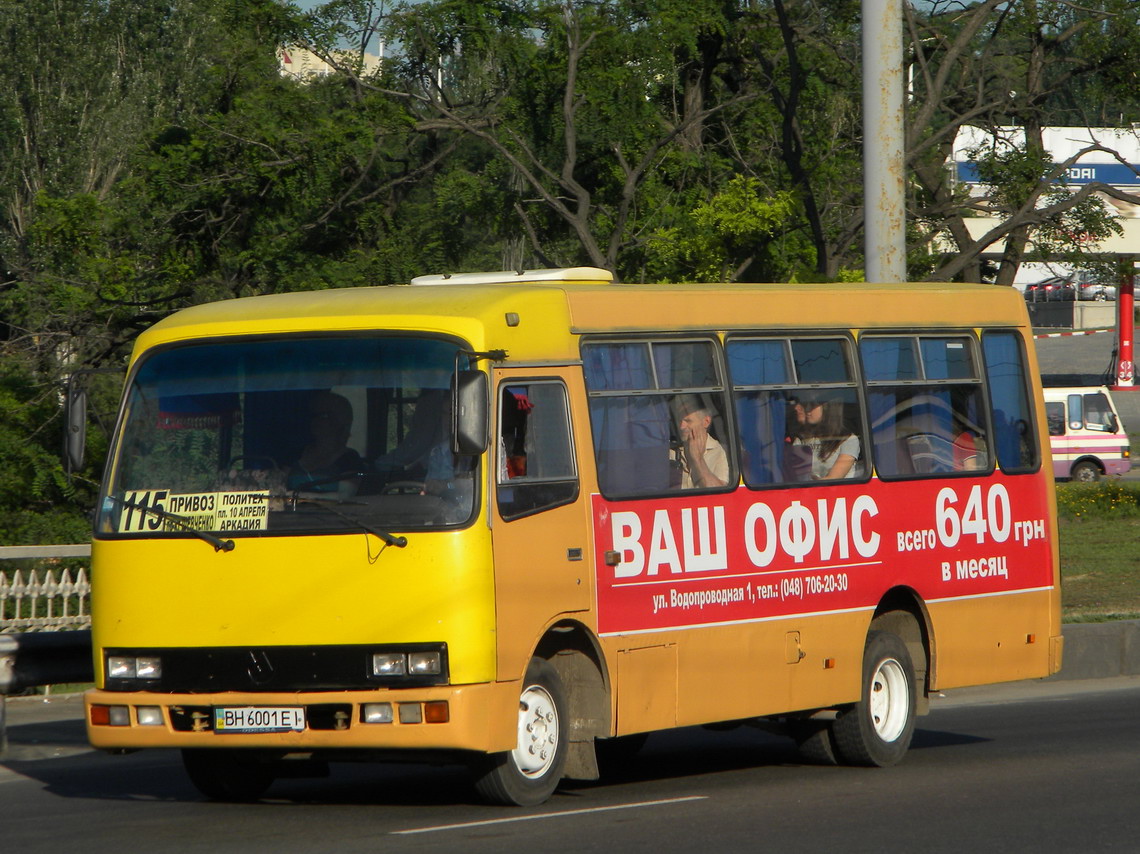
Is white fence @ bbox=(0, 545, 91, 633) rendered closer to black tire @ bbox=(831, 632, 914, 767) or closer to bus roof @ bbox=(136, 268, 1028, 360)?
bus roof @ bbox=(136, 268, 1028, 360)

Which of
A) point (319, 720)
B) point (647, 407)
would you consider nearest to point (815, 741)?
Answer: point (647, 407)

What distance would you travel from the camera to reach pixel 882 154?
14.2 metres

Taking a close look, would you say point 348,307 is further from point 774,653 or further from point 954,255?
point 954,255

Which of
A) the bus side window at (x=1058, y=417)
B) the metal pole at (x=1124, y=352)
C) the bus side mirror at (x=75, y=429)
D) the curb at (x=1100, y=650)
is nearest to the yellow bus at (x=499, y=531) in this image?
the bus side mirror at (x=75, y=429)

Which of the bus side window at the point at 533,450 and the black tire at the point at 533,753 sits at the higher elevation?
the bus side window at the point at 533,450

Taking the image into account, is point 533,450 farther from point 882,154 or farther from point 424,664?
point 882,154

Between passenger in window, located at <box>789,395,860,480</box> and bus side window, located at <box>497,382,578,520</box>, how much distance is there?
1.91 meters

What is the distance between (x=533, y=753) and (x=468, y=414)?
1755mm

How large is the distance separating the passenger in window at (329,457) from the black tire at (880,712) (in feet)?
12.1

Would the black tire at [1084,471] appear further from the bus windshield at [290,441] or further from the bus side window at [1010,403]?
the bus windshield at [290,441]

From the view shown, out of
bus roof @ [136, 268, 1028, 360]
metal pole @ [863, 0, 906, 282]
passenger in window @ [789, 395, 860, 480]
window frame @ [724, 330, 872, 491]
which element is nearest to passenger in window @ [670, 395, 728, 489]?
window frame @ [724, 330, 872, 491]

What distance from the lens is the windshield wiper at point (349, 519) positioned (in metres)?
7.68

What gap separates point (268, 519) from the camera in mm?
7934

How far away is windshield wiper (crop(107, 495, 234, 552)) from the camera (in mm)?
7934
